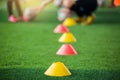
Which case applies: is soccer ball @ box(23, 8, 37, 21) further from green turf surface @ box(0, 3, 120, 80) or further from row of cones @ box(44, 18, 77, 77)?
row of cones @ box(44, 18, 77, 77)

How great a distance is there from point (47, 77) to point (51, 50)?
1572 mm

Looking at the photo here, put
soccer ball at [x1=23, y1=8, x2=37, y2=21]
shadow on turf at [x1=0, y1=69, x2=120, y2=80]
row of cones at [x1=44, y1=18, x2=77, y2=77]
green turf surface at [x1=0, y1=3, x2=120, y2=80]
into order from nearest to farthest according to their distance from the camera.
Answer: shadow on turf at [x1=0, y1=69, x2=120, y2=80], row of cones at [x1=44, y1=18, x2=77, y2=77], green turf surface at [x1=0, y1=3, x2=120, y2=80], soccer ball at [x1=23, y1=8, x2=37, y2=21]

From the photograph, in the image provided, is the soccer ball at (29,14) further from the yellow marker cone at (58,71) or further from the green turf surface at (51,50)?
the yellow marker cone at (58,71)

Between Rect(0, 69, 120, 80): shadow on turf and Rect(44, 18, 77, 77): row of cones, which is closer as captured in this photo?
Rect(0, 69, 120, 80): shadow on turf

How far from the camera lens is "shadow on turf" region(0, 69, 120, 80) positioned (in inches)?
148

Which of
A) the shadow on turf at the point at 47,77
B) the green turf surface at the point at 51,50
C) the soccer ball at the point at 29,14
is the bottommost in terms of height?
the soccer ball at the point at 29,14

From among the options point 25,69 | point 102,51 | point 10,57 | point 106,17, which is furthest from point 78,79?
point 106,17

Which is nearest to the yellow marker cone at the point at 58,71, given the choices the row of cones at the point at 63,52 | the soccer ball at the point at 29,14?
the row of cones at the point at 63,52

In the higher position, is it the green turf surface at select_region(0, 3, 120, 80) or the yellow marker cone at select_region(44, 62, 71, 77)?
the yellow marker cone at select_region(44, 62, 71, 77)

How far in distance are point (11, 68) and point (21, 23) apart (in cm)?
415

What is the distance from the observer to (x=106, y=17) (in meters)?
9.48

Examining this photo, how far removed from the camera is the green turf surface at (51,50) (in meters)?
4.00

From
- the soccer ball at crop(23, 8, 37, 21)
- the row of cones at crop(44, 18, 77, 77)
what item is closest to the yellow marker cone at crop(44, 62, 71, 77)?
the row of cones at crop(44, 18, 77, 77)

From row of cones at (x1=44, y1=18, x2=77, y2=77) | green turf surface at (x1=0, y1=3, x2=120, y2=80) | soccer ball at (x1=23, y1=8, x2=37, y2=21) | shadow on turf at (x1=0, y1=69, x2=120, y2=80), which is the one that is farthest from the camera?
soccer ball at (x1=23, y1=8, x2=37, y2=21)
